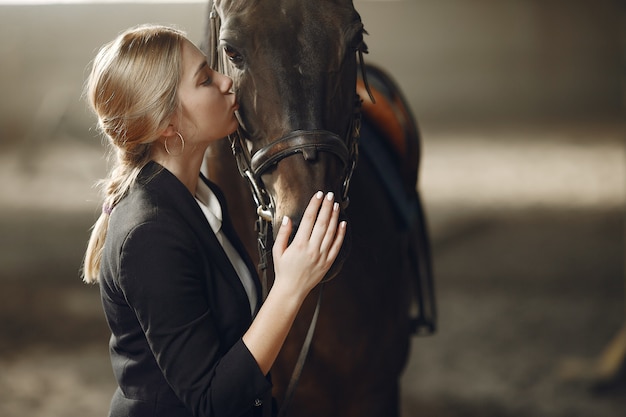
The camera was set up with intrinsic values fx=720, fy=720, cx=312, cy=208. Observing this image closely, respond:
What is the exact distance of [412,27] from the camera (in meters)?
6.05

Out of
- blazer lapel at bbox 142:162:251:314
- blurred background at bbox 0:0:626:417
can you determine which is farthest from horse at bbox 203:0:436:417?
blurred background at bbox 0:0:626:417

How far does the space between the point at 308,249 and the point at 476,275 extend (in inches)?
163

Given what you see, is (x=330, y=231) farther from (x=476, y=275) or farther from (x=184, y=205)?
(x=476, y=275)

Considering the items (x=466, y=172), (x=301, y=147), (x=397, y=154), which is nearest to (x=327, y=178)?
(x=301, y=147)

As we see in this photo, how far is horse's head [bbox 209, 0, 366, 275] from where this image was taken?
1.10 m

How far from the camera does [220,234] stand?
1135 mm

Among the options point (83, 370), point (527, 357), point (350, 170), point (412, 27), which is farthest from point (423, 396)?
point (412, 27)

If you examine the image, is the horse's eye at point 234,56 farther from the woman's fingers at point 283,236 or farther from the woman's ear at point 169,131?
the woman's fingers at point 283,236

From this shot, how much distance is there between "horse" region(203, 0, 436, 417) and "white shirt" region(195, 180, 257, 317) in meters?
0.07

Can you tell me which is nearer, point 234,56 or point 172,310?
point 172,310

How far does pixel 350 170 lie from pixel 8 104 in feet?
17.4

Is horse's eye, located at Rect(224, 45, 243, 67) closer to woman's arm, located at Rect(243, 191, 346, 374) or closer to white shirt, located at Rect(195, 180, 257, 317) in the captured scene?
white shirt, located at Rect(195, 180, 257, 317)

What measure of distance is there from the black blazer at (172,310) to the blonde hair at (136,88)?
0.05 m

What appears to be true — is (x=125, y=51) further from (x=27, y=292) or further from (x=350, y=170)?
(x=27, y=292)
